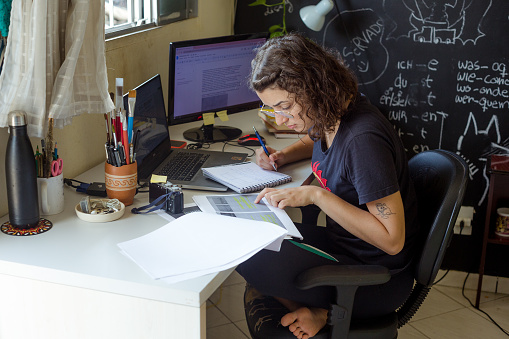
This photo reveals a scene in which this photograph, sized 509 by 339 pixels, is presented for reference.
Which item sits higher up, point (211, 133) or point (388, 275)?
point (211, 133)

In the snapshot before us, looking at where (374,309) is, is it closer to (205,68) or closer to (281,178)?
(281,178)

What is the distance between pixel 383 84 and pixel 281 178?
1.23 metres

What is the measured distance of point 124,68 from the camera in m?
2.09

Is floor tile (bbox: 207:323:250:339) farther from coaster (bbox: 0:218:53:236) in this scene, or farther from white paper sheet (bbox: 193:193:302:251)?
coaster (bbox: 0:218:53:236)

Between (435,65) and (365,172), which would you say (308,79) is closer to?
(365,172)

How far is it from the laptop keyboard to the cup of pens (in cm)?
25

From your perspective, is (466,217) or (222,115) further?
(466,217)

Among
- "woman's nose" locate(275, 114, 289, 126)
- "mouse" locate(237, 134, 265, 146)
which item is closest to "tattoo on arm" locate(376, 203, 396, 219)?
"woman's nose" locate(275, 114, 289, 126)

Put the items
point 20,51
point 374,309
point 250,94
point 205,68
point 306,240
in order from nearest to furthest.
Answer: point 20,51
point 374,309
point 306,240
point 205,68
point 250,94

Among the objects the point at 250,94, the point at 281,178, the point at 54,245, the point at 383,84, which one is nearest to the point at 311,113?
the point at 281,178

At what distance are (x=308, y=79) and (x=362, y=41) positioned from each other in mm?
1410

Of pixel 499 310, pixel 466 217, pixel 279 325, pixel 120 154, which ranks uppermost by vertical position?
pixel 120 154

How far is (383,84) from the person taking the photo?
287cm

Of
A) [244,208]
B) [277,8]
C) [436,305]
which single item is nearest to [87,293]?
[244,208]
